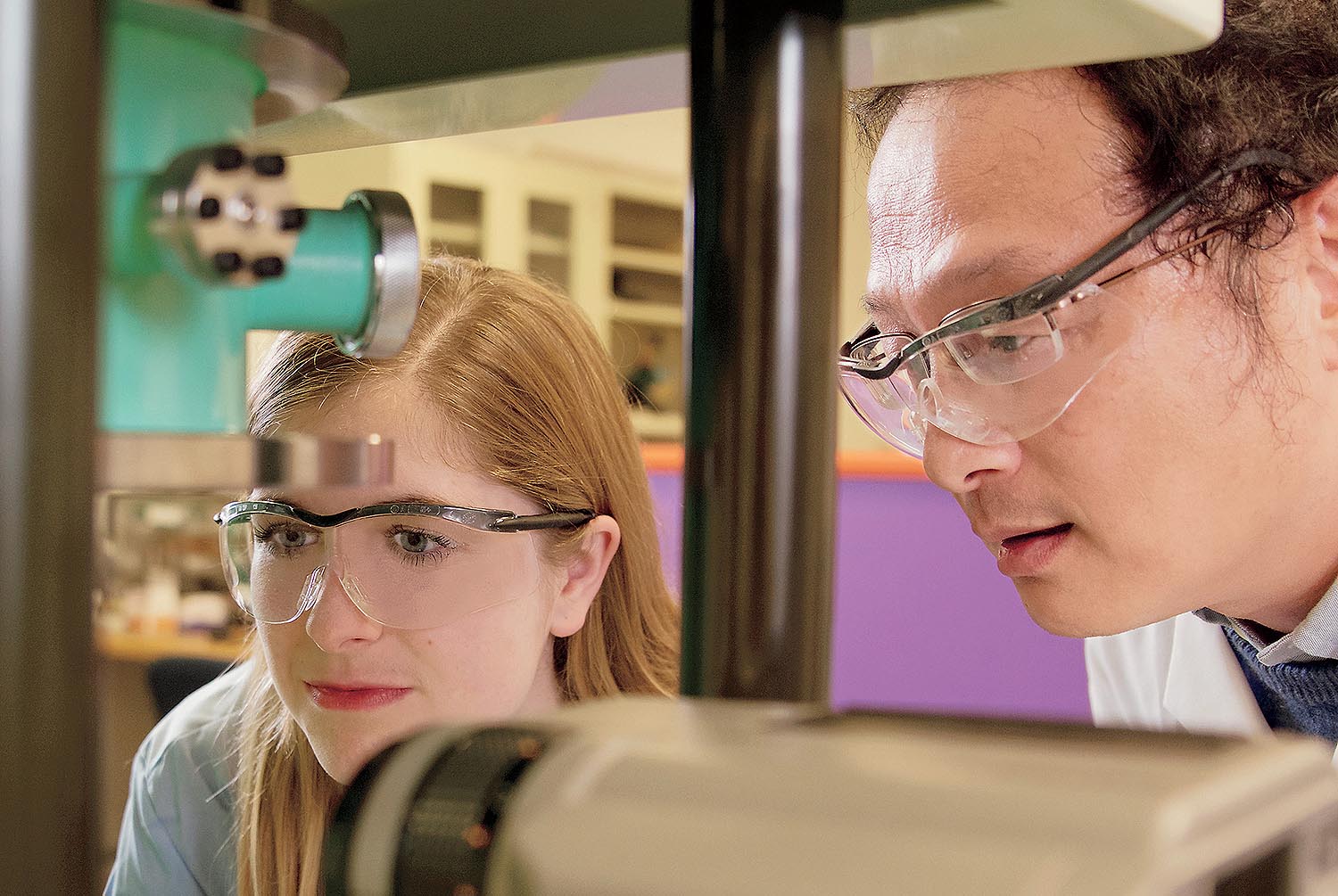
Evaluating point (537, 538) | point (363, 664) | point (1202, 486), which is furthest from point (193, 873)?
point (1202, 486)

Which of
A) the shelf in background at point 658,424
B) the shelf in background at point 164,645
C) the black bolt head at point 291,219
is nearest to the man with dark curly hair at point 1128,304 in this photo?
the black bolt head at point 291,219

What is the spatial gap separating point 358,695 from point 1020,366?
0.61 meters

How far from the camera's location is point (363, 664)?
1.06 m

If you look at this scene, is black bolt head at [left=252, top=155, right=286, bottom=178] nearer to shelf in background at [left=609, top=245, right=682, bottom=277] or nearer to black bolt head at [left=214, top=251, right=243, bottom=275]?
black bolt head at [left=214, top=251, right=243, bottom=275]

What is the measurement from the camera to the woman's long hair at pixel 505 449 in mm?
1179

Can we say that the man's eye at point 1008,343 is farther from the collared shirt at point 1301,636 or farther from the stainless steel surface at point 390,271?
the stainless steel surface at point 390,271

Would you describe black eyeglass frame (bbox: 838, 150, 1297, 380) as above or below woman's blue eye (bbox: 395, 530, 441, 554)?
above

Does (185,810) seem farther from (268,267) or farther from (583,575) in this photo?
(268,267)

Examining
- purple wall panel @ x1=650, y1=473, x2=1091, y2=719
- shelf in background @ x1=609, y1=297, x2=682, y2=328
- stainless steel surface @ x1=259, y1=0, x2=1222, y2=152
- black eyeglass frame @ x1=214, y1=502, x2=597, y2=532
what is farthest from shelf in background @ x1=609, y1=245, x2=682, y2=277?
stainless steel surface @ x1=259, y1=0, x2=1222, y2=152

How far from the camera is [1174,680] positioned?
1.30 meters

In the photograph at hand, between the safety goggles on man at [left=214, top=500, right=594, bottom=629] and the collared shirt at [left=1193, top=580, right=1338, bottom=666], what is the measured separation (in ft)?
2.13

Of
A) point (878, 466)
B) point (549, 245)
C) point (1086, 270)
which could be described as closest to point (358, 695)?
point (1086, 270)

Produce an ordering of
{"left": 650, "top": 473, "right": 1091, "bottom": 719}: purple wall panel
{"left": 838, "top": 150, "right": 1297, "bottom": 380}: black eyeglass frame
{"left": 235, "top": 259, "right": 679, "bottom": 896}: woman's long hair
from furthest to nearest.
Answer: {"left": 650, "top": 473, "right": 1091, "bottom": 719}: purple wall panel, {"left": 235, "top": 259, "right": 679, "bottom": 896}: woman's long hair, {"left": 838, "top": 150, "right": 1297, "bottom": 380}: black eyeglass frame

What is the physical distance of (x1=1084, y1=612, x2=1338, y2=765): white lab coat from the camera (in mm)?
1211
